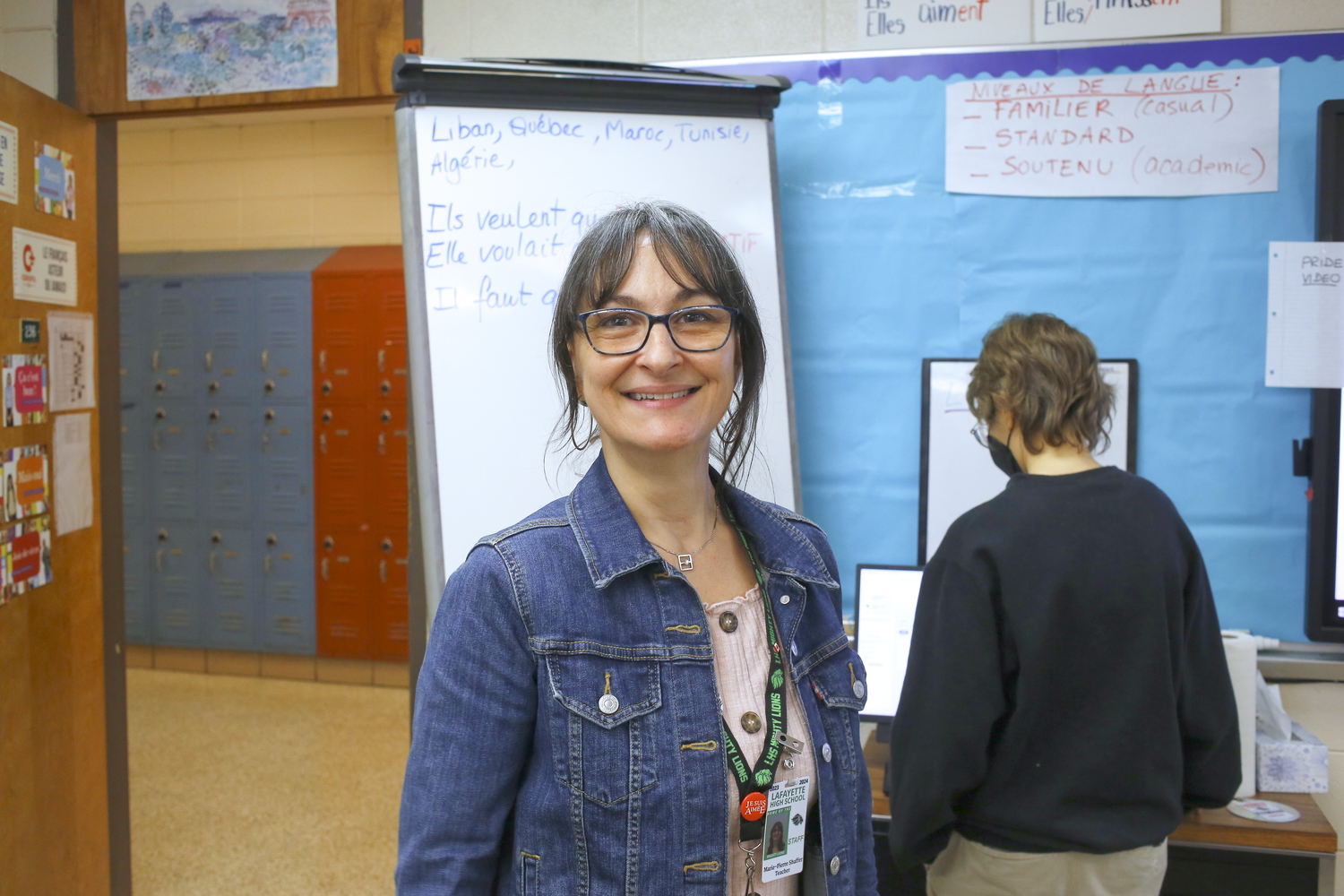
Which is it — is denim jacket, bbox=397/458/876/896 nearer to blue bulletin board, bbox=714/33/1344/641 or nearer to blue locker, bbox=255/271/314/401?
blue bulletin board, bbox=714/33/1344/641

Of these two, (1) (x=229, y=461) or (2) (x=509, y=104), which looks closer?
(2) (x=509, y=104)

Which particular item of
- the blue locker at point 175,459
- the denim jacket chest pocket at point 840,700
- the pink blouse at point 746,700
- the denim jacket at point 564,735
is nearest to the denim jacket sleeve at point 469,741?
the denim jacket at point 564,735

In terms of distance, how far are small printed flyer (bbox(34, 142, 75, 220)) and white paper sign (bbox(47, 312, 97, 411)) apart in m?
0.24

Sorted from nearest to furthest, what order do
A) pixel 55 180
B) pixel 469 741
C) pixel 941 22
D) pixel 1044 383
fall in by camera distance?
1. pixel 469 741
2. pixel 1044 383
3. pixel 941 22
4. pixel 55 180

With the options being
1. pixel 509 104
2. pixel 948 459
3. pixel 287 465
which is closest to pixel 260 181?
pixel 287 465

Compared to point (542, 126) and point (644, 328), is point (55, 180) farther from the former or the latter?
point (644, 328)

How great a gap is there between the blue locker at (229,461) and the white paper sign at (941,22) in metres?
3.69

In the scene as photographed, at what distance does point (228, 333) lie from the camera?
4527mm

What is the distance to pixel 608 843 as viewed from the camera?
30.3 inches

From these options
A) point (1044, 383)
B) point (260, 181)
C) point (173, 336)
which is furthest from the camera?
point (260, 181)

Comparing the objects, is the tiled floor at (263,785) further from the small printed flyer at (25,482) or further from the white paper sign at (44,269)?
the white paper sign at (44,269)

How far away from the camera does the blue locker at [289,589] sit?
4.52 m

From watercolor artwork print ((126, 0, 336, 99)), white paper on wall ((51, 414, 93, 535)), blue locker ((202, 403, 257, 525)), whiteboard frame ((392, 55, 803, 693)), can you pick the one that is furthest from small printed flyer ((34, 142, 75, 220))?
blue locker ((202, 403, 257, 525))

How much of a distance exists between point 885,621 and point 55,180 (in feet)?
6.95
